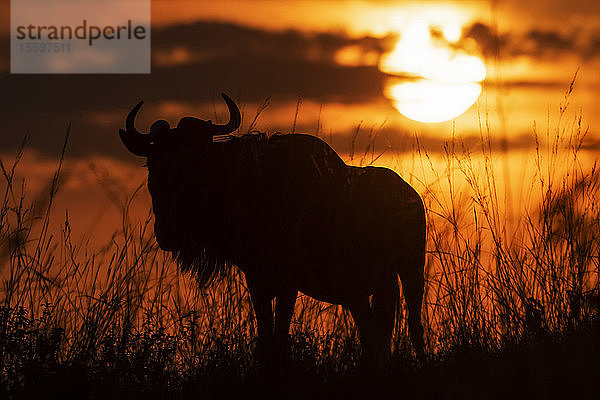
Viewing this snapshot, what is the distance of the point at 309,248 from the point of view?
5.49 meters

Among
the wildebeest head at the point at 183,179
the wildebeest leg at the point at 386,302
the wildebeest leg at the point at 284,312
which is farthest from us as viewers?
the wildebeest leg at the point at 386,302

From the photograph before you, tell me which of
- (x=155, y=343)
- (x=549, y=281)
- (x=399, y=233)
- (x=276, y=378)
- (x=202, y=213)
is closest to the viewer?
(x=276, y=378)

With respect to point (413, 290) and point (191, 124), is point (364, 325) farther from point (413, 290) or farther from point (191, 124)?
point (191, 124)

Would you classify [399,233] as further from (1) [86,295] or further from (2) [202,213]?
(1) [86,295]

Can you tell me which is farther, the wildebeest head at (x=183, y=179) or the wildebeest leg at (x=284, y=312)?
the wildebeest head at (x=183, y=179)

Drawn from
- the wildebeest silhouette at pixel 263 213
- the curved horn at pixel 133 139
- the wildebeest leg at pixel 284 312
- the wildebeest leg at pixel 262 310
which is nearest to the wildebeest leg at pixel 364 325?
the wildebeest silhouette at pixel 263 213

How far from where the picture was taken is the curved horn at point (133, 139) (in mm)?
5629

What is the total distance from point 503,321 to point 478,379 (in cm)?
89

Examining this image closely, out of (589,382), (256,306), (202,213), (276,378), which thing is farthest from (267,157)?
(589,382)

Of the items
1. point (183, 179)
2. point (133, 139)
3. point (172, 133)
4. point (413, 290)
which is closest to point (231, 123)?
point (172, 133)

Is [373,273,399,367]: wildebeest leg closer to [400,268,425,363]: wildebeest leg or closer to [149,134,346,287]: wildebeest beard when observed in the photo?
[400,268,425,363]: wildebeest leg

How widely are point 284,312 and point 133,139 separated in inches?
65.2

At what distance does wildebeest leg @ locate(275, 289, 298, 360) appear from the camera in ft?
15.4

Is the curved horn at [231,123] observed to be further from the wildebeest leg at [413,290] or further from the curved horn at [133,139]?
the wildebeest leg at [413,290]
